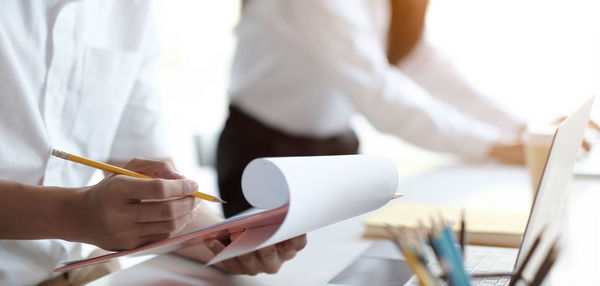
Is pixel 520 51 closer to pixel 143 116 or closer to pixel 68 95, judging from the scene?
pixel 143 116

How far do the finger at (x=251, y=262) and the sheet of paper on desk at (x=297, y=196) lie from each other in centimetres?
8

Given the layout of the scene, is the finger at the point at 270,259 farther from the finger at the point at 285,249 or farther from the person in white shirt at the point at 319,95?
the person in white shirt at the point at 319,95

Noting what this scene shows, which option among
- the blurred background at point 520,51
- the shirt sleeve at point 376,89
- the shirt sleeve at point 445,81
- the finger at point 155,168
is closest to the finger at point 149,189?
the finger at point 155,168

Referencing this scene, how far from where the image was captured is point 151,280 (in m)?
0.80

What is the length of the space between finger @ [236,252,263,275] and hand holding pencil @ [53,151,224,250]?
0.12 metres

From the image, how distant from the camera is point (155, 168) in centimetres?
76

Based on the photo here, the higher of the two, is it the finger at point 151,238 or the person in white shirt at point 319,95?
the person in white shirt at point 319,95

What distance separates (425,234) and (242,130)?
123 cm

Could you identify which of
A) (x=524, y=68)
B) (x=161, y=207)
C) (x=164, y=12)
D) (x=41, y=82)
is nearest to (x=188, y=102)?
(x=164, y=12)

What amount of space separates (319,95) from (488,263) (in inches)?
38.2

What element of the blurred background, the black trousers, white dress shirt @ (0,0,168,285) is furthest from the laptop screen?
the blurred background

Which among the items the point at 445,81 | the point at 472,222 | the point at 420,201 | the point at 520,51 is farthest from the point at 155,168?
the point at 520,51

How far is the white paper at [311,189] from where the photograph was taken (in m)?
0.58

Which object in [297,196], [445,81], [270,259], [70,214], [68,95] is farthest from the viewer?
[445,81]
